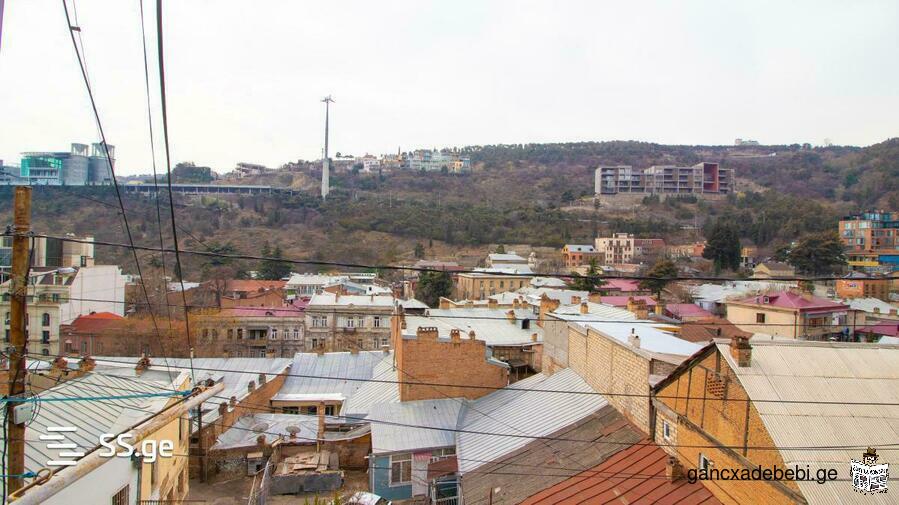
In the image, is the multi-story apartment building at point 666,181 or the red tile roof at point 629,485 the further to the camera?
the multi-story apartment building at point 666,181

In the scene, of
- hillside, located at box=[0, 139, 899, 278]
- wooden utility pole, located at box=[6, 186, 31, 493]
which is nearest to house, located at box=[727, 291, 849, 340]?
wooden utility pole, located at box=[6, 186, 31, 493]

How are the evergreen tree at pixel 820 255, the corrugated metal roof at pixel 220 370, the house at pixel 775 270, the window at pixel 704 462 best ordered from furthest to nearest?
the evergreen tree at pixel 820 255 → the house at pixel 775 270 → the corrugated metal roof at pixel 220 370 → the window at pixel 704 462

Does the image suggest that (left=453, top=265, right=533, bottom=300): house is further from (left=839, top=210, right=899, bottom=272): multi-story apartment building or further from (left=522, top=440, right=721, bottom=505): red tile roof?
(left=522, top=440, right=721, bottom=505): red tile roof

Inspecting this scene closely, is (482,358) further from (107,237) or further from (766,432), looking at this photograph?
(107,237)

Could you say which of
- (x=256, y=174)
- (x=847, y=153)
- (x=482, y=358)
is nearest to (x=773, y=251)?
(x=482, y=358)

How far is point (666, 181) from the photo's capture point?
290ft

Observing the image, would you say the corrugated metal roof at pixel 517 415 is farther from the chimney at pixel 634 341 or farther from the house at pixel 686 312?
the house at pixel 686 312

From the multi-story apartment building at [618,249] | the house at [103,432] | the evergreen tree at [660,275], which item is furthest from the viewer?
the multi-story apartment building at [618,249]

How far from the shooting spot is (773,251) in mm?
56062

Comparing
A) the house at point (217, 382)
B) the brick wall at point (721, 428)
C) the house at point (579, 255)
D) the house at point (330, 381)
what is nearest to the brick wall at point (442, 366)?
the house at point (330, 381)

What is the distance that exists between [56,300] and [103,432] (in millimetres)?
25182

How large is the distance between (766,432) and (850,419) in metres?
1.19

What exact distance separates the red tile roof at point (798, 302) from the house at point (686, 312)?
2.87m

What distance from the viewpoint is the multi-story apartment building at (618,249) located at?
5775 cm
